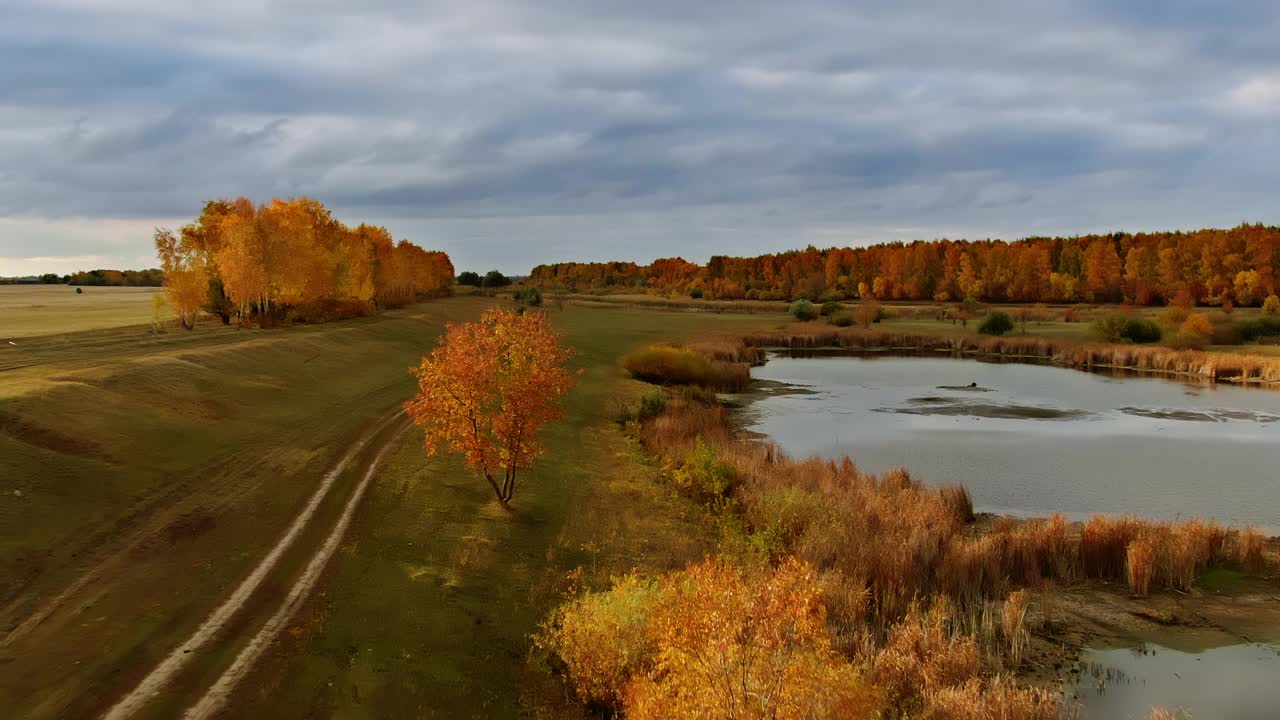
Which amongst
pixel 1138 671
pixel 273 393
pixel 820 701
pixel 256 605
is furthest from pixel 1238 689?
pixel 273 393

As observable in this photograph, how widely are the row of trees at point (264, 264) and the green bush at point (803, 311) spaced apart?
5762 centimetres

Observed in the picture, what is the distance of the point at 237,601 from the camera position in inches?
588

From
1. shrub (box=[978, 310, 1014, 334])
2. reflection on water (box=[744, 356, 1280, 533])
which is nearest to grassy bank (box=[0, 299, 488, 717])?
reflection on water (box=[744, 356, 1280, 533])

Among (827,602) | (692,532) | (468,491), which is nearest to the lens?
(827,602)

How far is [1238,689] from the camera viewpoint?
1430 cm

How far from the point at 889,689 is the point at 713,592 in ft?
16.5

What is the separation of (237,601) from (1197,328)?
88.5 metres

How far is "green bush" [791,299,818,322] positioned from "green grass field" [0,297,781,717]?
3117 inches

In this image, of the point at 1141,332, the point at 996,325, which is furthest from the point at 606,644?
the point at 996,325

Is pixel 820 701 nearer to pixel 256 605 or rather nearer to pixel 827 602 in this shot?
pixel 827 602

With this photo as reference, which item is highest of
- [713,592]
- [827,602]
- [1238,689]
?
[713,592]

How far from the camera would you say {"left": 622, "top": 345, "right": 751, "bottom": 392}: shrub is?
180ft

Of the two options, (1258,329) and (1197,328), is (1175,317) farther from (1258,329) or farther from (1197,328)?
(1197,328)

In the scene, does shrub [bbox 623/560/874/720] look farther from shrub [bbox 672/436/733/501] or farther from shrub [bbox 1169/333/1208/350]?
shrub [bbox 1169/333/1208/350]
